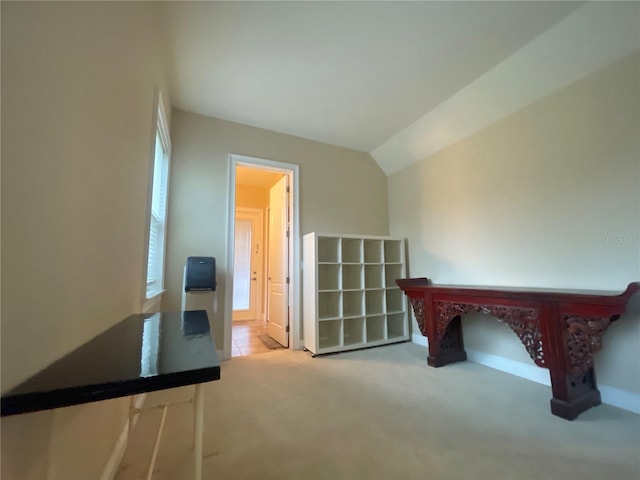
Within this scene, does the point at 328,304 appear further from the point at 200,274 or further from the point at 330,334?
the point at 200,274

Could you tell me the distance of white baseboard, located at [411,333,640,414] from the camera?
1.81 metres

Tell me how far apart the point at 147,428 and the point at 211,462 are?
2.03 feet

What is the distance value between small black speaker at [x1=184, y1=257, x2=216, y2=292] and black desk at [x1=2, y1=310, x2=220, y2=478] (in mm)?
1644

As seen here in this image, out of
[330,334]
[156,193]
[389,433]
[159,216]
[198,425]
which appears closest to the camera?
[198,425]

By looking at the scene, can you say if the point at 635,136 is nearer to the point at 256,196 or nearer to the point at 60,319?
the point at 60,319

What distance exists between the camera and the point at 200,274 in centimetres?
272

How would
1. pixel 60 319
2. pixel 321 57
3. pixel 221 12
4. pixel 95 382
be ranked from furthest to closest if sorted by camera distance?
pixel 321 57
pixel 221 12
pixel 60 319
pixel 95 382

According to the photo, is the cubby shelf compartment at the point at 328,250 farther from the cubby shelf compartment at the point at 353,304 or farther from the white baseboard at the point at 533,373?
the white baseboard at the point at 533,373

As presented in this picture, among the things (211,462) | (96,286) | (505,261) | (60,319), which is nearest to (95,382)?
(60,319)

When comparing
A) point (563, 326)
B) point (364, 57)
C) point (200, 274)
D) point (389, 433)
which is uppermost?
point (364, 57)

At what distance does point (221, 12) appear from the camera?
6.21 ft

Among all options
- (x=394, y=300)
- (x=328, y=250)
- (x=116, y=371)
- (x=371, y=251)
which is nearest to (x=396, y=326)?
(x=394, y=300)

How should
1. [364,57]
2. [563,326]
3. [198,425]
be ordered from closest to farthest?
1. [198,425]
2. [563,326]
3. [364,57]

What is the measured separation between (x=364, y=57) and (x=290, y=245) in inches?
85.2
